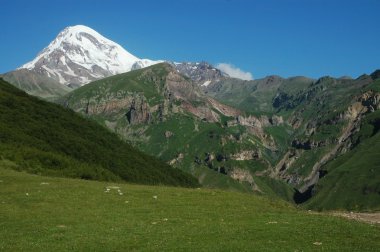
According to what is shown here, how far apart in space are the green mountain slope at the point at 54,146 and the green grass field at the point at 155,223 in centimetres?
3110

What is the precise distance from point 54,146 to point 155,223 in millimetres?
98399

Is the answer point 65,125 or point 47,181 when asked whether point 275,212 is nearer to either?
point 47,181

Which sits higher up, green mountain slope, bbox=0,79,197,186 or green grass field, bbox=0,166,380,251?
green mountain slope, bbox=0,79,197,186

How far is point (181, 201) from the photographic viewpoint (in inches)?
2215

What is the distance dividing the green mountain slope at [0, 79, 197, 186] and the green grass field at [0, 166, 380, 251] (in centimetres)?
3110

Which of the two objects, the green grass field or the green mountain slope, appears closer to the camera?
the green grass field

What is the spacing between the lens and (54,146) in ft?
448

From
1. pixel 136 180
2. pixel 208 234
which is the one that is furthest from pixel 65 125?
pixel 208 234

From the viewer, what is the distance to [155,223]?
44281mm

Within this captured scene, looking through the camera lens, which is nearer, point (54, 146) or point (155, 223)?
point (155, 223)

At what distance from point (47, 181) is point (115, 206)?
16.7 m

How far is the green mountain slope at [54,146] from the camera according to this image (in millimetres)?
97312

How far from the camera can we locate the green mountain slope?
9731 centimetres

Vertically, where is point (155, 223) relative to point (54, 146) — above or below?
below
